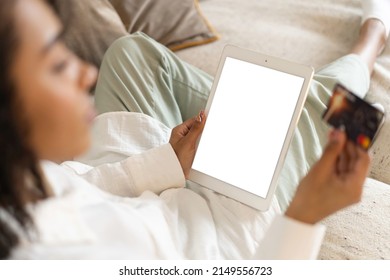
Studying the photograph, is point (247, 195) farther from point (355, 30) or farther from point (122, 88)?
point (355, 30)

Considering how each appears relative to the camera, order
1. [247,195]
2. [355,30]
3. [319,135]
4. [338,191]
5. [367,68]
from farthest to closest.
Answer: [355,30] < [367,68] < [319,135] < [247,195] < [338,191]

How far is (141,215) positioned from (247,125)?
0.27m

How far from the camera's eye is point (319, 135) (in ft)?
3.17

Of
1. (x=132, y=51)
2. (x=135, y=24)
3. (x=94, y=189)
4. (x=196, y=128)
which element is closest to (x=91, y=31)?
(x=135, y=24)

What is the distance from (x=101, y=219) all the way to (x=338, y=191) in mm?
307

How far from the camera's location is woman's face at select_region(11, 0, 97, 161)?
48cm

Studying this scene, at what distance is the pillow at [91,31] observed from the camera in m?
1.23

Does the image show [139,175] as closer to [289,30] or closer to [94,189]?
[94,189]

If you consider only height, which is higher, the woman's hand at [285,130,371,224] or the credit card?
the credit card

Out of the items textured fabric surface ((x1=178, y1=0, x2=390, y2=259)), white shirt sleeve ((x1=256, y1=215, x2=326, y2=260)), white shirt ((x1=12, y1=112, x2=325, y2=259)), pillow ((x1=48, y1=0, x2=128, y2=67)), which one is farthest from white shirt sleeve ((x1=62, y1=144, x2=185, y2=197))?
pillow ((x1=48, y1=0, x2=128, y2=67))

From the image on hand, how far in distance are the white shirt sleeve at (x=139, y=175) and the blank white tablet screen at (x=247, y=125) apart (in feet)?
0.19

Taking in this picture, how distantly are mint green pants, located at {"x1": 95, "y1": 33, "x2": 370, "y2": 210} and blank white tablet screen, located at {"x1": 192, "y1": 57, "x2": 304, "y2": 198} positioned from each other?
0.42 feet

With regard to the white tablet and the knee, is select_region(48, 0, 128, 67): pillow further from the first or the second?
the white tablet

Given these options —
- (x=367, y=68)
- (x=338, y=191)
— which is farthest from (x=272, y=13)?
(x=338, y=191)
